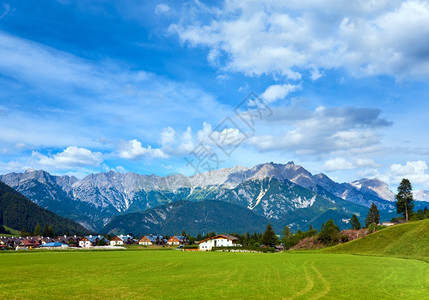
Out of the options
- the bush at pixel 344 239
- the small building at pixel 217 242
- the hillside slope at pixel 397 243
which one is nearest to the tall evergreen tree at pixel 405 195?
the bush at pixel 344 239

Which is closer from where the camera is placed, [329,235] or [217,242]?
[329,235]

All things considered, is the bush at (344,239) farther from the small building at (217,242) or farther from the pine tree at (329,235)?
the small building at (217,242)

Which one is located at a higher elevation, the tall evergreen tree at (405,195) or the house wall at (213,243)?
the tall evergreen tree at (405,195)

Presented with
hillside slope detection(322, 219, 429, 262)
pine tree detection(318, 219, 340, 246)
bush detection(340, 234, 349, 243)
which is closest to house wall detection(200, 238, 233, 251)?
pine tree detection(318, 219, 340, 246)

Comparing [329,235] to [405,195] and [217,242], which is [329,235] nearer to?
[405,195]

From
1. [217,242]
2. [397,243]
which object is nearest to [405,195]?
[397,243]

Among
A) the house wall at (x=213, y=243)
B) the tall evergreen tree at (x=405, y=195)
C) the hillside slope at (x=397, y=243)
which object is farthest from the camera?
the house wall at (x=213, y=243)

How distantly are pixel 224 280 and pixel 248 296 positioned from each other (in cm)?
1021

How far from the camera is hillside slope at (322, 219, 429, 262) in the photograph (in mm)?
80231

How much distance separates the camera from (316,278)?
36.4m

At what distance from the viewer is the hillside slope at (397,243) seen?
8023 centimetres

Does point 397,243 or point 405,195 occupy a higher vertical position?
point 405,195

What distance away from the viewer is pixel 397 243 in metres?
91.1

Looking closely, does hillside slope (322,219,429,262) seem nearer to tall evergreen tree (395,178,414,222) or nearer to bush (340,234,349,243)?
bush (340,234,349,243)
